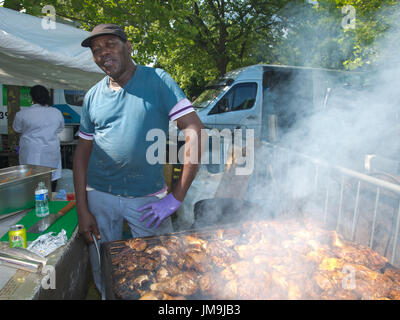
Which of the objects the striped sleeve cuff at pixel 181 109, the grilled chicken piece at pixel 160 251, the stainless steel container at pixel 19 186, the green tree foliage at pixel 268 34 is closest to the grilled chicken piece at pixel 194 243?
the grilled chicken piece at pixel 160 251

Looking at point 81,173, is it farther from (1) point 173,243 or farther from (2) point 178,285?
(2) point 178,285

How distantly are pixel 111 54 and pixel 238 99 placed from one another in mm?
7046

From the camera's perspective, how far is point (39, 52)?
3562 mm

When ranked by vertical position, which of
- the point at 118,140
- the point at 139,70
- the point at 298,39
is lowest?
the point at 118,140

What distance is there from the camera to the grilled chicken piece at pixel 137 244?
6.66 ft

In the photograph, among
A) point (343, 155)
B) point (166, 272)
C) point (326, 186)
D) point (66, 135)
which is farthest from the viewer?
point (66, 135)

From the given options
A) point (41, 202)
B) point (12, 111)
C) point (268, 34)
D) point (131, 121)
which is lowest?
point (41, 202)

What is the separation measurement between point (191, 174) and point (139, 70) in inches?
37.2

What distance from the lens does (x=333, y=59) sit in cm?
1459

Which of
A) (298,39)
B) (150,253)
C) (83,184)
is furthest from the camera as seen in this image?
(298,39)

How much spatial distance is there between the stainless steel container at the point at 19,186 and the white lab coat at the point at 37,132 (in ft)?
6.98

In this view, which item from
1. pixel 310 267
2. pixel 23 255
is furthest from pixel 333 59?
pixel 23 255

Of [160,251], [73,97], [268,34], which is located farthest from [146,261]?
[268,34]
